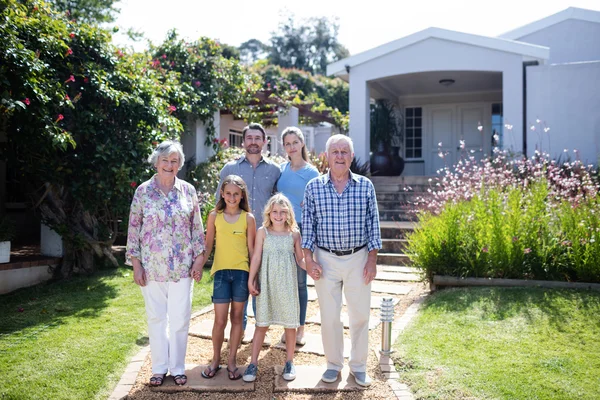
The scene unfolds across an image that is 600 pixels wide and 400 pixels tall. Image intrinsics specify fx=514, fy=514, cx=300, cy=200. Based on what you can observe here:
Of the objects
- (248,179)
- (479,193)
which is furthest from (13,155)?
(479,193)

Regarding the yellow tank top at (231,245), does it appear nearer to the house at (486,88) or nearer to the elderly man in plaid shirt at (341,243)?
the elderly man in plaid shirt at (341,243)

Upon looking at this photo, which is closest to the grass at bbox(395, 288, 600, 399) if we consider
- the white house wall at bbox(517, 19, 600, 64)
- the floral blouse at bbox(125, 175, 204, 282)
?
the floral blouse at bbox(125, 175, 204, 282)

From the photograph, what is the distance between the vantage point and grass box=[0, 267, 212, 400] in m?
3.66

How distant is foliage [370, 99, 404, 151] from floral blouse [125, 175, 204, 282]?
10.3 meters

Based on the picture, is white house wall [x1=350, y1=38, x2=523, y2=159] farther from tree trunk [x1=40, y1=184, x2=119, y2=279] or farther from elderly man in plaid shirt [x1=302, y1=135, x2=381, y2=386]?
elderly man in plaid shirt [x1=302, y1=135, x2=381, y2=386]

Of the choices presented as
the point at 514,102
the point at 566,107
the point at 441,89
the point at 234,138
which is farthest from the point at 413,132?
the point at 234,138

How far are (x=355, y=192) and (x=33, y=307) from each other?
4120 millimetres

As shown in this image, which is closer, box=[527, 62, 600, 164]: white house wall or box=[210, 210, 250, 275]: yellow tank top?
box=[210, 210, 250, 275]: yellow tank top

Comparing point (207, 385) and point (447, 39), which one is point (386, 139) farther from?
point (207, 385)

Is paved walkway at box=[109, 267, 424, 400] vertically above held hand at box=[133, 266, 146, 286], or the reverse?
held hand at box=[133, 266, 146, 286]

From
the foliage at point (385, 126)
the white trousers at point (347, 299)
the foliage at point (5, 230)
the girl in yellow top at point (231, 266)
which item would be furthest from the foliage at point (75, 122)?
the foliage at point (385, 126)

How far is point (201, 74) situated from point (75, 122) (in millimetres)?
4043

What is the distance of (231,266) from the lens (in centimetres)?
377

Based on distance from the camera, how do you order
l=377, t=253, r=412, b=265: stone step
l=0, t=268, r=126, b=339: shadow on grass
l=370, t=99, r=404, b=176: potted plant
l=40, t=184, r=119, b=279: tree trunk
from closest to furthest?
l=0, t=268, r=126, b=339: shadow on grass, l=40, t=184, r=119, b=279: tree trunk, l=377, t=253, r=412, b=265: stone step, l=370, t=99, r=404, b=176: potted plant
